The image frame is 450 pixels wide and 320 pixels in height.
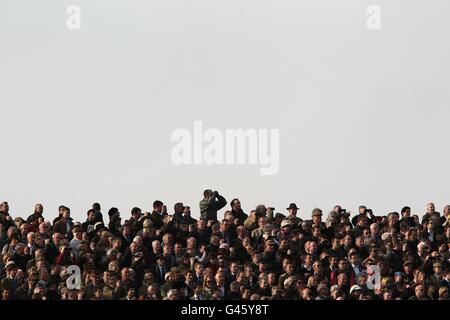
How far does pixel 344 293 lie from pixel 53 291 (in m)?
7.53

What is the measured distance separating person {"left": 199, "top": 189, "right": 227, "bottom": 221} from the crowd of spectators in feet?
4.01

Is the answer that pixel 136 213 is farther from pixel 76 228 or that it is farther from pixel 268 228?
pixel 268 228

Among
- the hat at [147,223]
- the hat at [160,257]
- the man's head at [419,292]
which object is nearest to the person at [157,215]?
the hat at [147,223]

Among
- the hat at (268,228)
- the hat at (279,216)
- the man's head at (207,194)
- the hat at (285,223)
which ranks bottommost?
the hat at (268,228)

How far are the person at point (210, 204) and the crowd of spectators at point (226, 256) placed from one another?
1.22 m

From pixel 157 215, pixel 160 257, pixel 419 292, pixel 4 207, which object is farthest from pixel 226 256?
pixel 4 207

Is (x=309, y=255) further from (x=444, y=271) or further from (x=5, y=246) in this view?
(x=5, y=246)

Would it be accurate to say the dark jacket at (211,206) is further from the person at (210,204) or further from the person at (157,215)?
the person at (157,215)

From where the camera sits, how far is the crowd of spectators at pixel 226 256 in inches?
2109

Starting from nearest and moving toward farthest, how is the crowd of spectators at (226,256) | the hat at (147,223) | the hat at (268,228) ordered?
the crowd of spectators at (226,256), the hat at (147,223), the hat at (268,228)

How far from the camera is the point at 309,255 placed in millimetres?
55844
